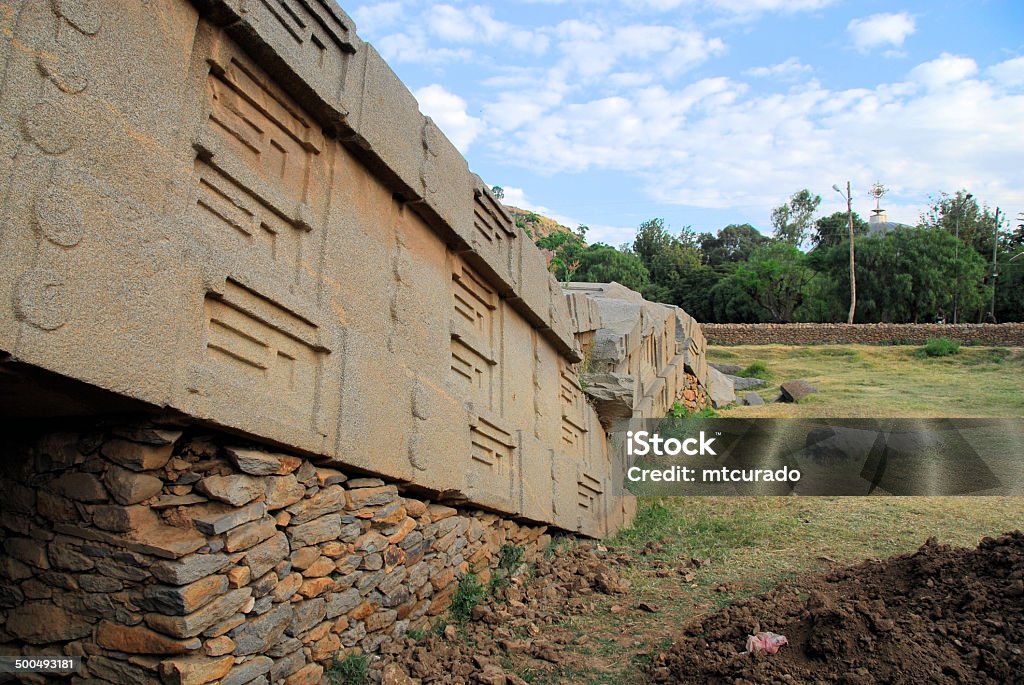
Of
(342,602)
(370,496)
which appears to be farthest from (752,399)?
(342,602)

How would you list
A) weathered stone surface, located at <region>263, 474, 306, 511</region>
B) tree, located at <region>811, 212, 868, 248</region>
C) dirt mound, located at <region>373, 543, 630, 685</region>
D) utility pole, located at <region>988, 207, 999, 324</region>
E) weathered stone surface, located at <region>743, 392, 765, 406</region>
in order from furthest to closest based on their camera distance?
tree, located at <region>811, 212, 868, 248</region> < utility pole, located at <region>988, 207, 999, 324</region> < weathered stone surface, located at <region>743, 392, 765, 406</region> < dirt mound, located at <region>373, 543, 630, 685</region> < weathered stone surface, located at <region>263, 474, 306, 511</region>

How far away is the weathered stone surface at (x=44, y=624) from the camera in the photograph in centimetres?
307

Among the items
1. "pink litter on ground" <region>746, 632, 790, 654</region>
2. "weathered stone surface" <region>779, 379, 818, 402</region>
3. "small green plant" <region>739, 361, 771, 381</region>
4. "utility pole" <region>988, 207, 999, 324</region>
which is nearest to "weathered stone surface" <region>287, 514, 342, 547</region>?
"pink litter on ground" <region>746, 632, 790, 654</region>

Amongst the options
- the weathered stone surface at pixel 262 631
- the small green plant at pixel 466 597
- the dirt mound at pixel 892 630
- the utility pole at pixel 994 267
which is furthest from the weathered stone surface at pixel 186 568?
the utility pole at pixel 994 267

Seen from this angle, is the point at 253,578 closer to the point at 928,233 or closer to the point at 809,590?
the point at 809,590

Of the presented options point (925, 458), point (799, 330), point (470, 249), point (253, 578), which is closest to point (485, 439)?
point (470, 249)

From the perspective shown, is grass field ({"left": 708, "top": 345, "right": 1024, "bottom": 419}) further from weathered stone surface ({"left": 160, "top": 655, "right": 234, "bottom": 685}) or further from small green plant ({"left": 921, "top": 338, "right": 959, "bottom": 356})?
weathered stone surface ({"left": 160, "top": 655, "right": 234, "bottom": 685})

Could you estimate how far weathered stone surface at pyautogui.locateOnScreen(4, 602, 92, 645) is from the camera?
10.1 feet

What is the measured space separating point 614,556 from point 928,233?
27790mm

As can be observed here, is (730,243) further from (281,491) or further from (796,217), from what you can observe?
(281,491)

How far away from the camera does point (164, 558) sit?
300cm

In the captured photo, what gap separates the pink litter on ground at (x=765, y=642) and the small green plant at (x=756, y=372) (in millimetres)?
15356

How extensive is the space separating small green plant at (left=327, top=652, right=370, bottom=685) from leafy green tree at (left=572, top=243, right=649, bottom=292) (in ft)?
87.9

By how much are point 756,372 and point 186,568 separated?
17823 mm
